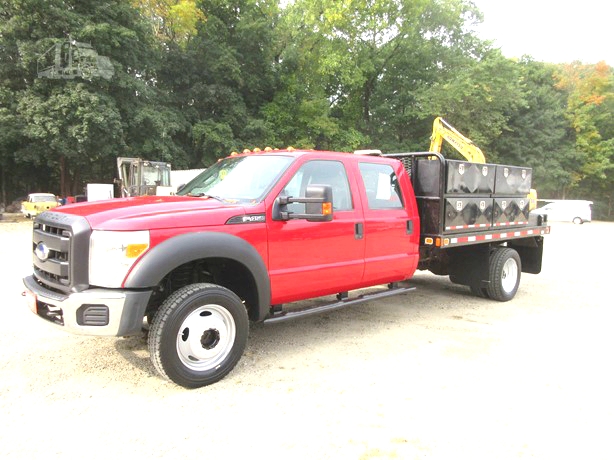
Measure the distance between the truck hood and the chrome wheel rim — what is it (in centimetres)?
74

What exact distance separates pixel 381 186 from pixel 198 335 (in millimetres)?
2732

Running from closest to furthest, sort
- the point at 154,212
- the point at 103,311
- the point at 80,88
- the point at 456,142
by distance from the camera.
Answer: the point at 103,311 < the point at 154,212 < the point at 456,142 < the point at 80,88

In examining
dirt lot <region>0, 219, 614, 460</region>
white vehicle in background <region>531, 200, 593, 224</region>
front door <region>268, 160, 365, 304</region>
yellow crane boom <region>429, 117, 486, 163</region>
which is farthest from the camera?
white vehicle in background <region>531, 200, 593, 224</region>

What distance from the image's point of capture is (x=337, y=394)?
12.4 ft

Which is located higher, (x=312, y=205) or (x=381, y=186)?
(x=381, y=186)

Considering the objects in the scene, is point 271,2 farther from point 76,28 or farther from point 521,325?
point 521,325

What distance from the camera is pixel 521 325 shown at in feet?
19.1

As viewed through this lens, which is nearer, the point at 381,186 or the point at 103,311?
the point at 103,311

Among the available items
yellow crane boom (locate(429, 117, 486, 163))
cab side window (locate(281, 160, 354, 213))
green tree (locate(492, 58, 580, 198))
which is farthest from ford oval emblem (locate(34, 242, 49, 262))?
green tree (locate(492, 58, 580, 198))

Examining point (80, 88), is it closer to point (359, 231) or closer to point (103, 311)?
point (359, 231)

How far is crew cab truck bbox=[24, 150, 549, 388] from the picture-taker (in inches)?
138

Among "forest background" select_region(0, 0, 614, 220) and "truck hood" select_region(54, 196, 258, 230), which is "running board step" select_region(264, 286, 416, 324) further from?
"forest background" select_region(0, 0, 614, 220)

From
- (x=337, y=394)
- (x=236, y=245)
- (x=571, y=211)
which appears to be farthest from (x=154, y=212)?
(x=571, y=211)

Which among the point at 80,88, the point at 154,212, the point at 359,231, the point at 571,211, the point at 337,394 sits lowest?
the point at 337,394
